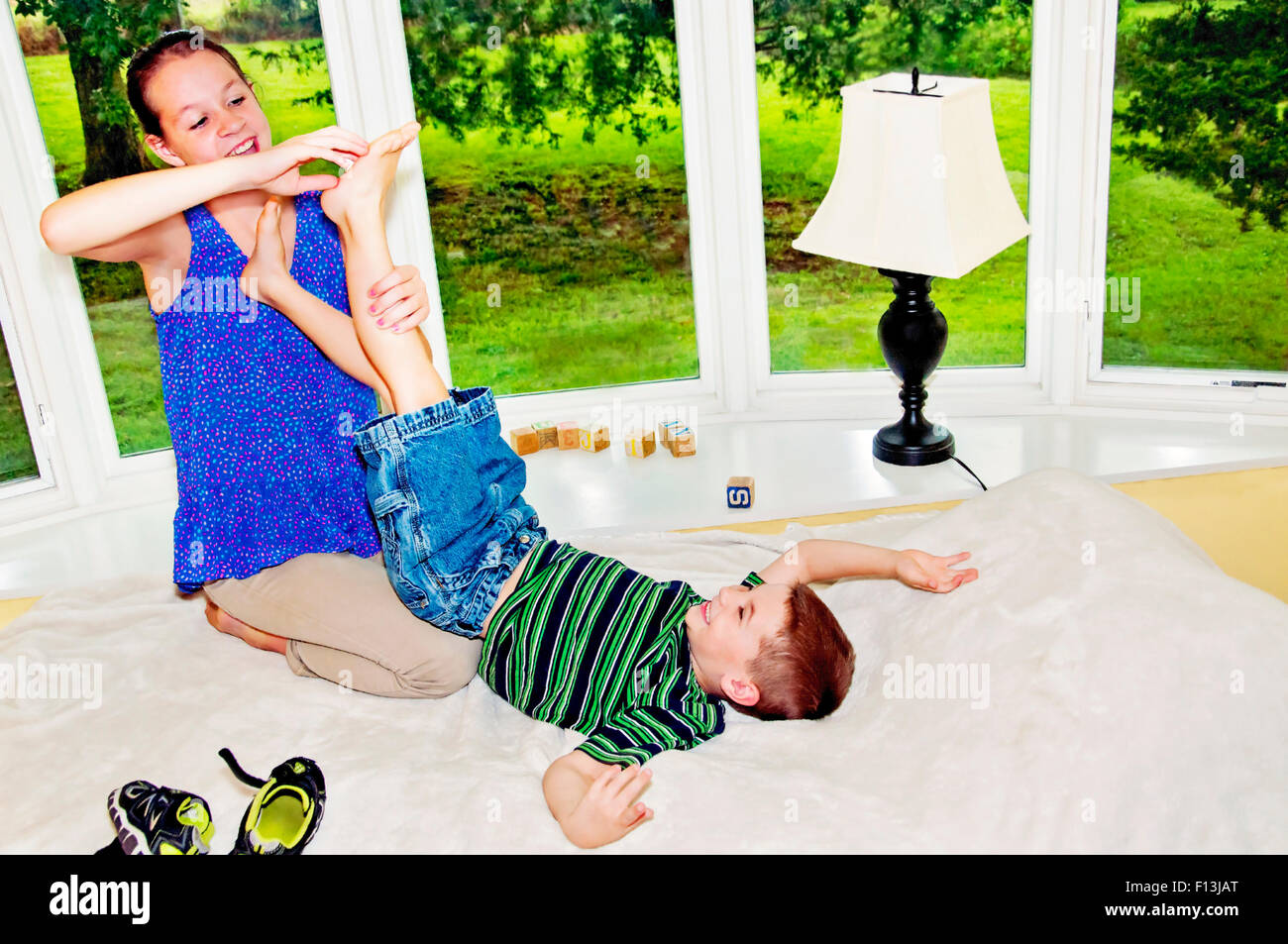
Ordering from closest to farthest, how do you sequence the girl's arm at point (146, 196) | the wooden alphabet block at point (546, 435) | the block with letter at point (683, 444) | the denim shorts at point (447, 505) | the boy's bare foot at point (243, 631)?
the girl's arm at point (146, 196) → the denim shorts at point (447, 505) → the boy's bare foot at point (243, 631) → the block with letter at point (683, 444) → the wooden alphabet block at point (546, 435)

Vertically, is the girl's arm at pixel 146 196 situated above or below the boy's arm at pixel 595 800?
above

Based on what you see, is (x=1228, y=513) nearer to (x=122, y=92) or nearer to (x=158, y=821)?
(x=158, y=821)

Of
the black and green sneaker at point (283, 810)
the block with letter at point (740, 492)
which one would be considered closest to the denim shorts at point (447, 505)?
the black and green sneaker at point (283, 810)

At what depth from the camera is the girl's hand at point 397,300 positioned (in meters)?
1.72

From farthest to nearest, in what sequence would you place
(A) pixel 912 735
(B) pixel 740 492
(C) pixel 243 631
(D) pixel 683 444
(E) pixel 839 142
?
(D) pixel 683 444
(E) pixel 839 142
(B) pixel 740 492
(C) pixel 243 631
(A) pixel 912 735

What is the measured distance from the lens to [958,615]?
1634 mm

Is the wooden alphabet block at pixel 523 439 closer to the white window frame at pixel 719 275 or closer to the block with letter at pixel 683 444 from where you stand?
the white window frame at pixel 719 275

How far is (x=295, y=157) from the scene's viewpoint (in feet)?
5.36

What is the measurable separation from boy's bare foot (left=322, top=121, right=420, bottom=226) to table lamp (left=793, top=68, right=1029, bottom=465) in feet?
2.77

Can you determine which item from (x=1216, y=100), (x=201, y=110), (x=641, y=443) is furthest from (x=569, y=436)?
(x=1216, y=100)

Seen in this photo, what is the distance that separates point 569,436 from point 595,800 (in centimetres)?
135

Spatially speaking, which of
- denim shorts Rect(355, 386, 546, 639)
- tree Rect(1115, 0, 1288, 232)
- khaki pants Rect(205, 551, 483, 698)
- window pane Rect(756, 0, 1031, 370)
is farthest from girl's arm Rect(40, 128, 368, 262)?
tree Rect(1115, 0, 1288, 232)

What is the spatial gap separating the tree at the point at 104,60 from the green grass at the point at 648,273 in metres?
0.03
